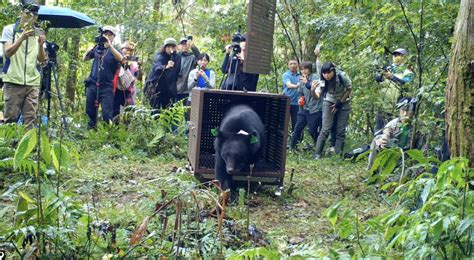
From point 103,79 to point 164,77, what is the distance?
1422 millimetres

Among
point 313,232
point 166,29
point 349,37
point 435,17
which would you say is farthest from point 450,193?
point 166,29

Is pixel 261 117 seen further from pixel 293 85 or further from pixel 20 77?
pixel 293 85

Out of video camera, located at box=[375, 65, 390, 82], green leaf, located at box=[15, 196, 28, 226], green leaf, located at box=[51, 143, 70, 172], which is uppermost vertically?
video camera, located at box=[375, 65, 390, 82]

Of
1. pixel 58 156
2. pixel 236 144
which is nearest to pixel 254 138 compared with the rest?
pixel 236 144

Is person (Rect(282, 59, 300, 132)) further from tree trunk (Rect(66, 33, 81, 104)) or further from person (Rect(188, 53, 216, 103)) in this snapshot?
tree trunk (Rect(66, 33, 81, 104))

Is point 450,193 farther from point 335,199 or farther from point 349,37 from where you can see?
point 349,37

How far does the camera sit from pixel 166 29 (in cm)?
1667

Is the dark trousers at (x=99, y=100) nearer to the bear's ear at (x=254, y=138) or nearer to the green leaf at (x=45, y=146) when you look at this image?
the bear's ear at (x=254, y=138)

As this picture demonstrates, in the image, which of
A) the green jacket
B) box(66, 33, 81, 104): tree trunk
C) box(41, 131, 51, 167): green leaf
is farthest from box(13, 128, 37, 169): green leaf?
box(66, 33, 81, 104): tree trunk

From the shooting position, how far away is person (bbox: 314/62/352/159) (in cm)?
1060

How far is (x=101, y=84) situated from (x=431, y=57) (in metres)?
5.15

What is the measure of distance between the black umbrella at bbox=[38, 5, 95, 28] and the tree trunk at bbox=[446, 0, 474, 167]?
24.9 feet

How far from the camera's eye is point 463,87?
11.6 ft

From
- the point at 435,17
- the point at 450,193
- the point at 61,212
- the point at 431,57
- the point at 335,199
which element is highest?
the point at 435,17
